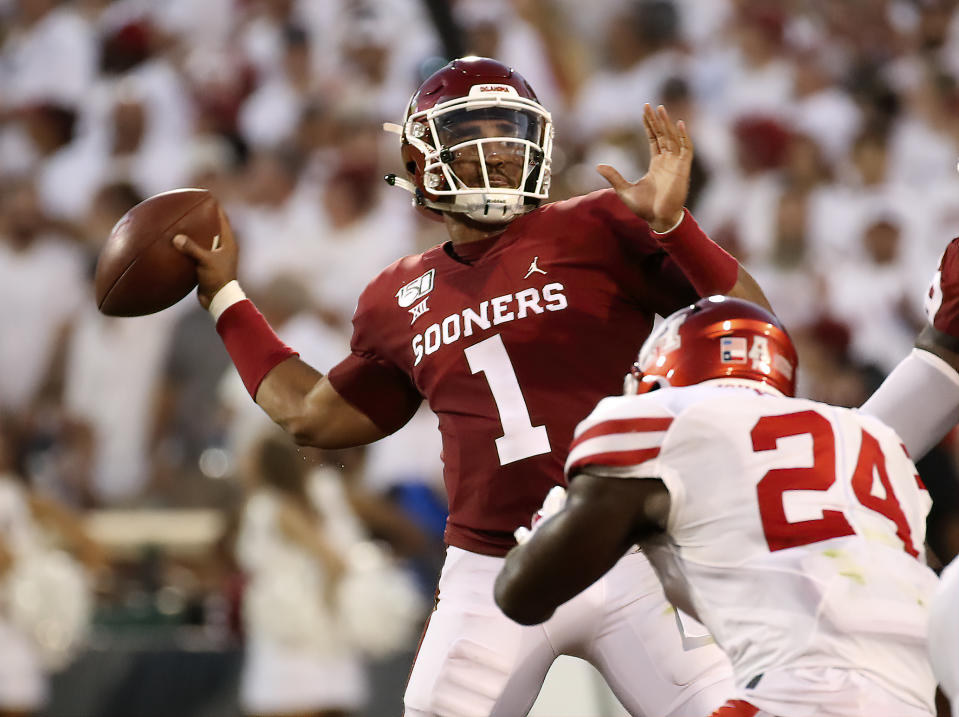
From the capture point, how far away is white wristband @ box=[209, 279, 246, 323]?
375 centimetres

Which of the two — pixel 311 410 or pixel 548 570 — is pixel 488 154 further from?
pixel 548 570

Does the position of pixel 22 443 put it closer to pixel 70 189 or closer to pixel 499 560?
pixel 70 189

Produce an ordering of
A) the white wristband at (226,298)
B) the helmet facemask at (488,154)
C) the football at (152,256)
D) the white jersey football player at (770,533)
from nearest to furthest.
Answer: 1. the white jersey football player at (770,533)
2. the helmet facemask at (488,154)
3. the football at (152,256)
4. the white wristband at (226,298)

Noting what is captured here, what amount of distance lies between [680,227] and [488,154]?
1.83 feet

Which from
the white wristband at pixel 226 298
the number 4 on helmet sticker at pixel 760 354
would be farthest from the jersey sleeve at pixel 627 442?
the white wristband at pixel 226 298

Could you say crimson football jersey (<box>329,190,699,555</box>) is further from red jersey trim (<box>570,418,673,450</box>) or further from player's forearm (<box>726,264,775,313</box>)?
red jersey trim (<box>570,418,673,450</box>)

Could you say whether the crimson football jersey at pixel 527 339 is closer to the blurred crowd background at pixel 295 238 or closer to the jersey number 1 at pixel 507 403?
the jersey number 1 at pixel 507 403

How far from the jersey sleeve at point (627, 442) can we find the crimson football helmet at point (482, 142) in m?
1.10

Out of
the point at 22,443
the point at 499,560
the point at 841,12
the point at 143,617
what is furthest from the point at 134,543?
the point at 841,12

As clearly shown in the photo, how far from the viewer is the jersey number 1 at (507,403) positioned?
312 cm

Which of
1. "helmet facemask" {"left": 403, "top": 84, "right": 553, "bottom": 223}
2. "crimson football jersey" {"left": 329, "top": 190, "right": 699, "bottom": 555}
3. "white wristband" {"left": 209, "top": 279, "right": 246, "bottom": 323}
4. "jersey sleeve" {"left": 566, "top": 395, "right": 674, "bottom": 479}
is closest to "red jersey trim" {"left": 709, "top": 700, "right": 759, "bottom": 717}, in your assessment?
"jersey sleeve" {"left": 566, "top": 395, "right": 674, "bottom": 479}

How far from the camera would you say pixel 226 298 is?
3.75 metres

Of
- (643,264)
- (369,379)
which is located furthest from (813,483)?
→ (369,379)

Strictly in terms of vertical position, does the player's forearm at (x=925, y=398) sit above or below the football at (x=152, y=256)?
below
